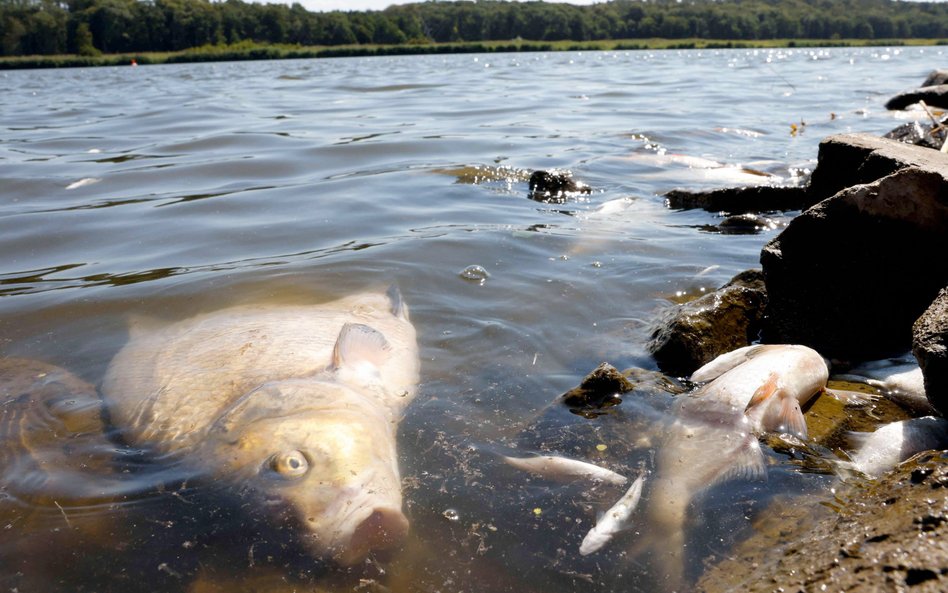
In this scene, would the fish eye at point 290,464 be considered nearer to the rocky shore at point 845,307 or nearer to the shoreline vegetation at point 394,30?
the rocky shore at point 845,307

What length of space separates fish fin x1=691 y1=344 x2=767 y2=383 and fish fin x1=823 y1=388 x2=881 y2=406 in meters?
0.42

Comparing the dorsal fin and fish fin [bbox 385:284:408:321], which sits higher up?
fish fin [bbox 385:284:408:321]

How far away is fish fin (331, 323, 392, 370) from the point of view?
14.1 ft

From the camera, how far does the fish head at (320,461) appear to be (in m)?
2.95

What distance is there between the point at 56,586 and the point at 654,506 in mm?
2293

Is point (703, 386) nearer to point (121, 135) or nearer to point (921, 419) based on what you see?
point (921, 419)

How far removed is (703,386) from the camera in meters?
3.99

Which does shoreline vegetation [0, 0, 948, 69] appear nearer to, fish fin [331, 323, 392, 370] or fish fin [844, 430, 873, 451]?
fish fin [331, 323, 392, 370]

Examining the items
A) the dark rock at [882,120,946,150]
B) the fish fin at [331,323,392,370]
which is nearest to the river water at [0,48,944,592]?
the fish fin at [331,323,392,370]

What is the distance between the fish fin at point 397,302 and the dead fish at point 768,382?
6.88 ft

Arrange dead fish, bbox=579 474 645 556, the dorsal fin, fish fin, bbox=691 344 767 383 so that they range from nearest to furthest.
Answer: dead fish, bbox=579 474 645 556 < fish fin, bbox=691 344 767 383 < the dorsal fin

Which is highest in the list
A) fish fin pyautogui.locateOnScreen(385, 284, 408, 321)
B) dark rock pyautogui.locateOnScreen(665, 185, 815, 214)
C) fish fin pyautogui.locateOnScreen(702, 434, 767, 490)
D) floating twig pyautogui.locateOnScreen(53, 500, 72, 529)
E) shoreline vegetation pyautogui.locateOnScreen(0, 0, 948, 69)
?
shoreline vegetation pyautogui.locateOnScreen(0, 0, 948, 69)

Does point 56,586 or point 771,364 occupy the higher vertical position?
point 771,364

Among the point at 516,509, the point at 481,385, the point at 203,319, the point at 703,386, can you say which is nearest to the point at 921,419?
the point at 703,386
